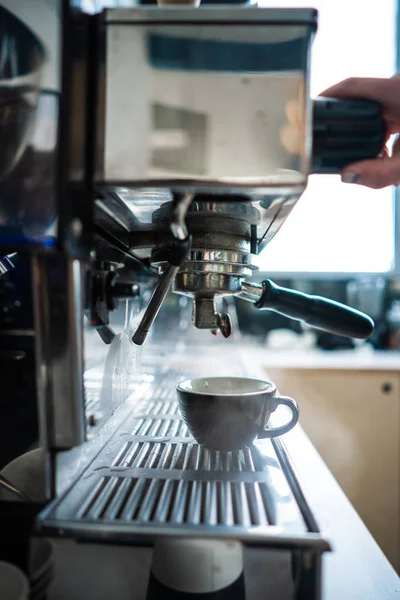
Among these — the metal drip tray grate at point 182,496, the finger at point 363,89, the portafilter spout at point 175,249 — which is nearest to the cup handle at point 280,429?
the metal drip tray grate at point 182,496

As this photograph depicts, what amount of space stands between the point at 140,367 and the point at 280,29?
0.46 meters

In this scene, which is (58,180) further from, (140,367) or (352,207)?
(352,207)

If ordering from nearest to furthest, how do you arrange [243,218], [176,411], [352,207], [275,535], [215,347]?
[275,535], [243,218], [176,411], [215,347], [352,207]

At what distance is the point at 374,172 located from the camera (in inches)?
13.6

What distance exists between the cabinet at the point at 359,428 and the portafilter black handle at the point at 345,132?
1013mm

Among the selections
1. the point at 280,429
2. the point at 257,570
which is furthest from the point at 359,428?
the point at 257,570

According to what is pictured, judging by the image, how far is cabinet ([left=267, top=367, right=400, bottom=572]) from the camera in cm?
126

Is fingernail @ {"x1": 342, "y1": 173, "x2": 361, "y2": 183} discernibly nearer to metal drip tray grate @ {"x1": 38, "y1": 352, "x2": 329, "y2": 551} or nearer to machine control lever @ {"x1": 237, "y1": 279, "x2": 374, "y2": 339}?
machine control lever @ {"x1": 237, "y1": 279, "x2": 374, "y2": 339}

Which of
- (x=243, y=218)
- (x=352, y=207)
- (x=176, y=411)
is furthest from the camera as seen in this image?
(x=352, y=207)

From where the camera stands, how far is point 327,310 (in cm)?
42

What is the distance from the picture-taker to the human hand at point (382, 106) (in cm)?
35

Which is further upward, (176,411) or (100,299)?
(100,299)

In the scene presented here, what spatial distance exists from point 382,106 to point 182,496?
376mm

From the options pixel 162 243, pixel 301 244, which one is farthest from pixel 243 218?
pixel 301 244
